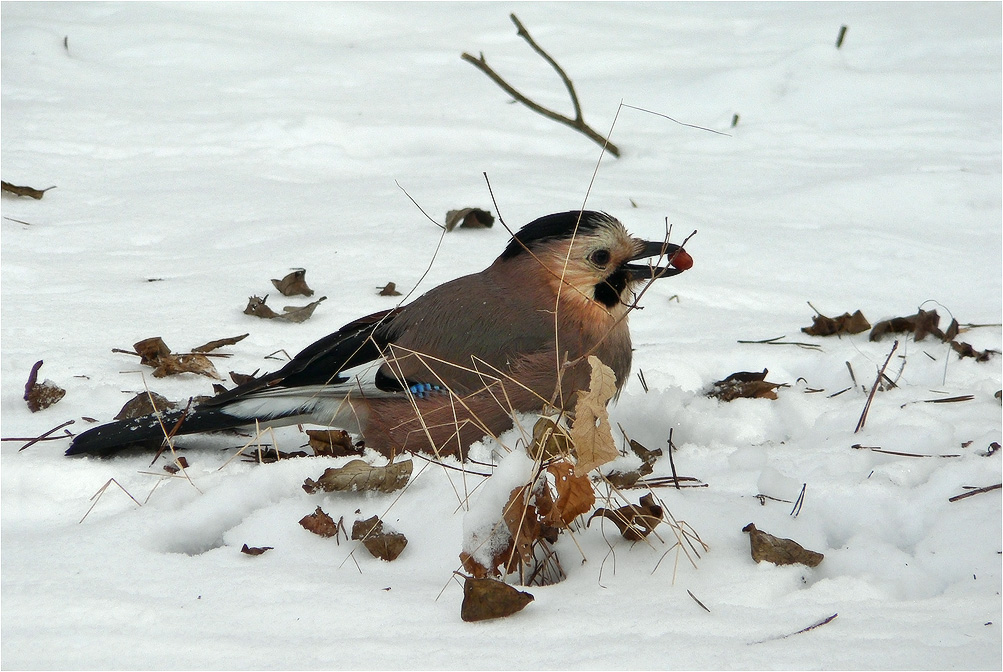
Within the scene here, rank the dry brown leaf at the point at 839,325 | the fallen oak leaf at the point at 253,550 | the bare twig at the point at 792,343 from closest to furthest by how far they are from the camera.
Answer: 1. the fallen oak leaf at the point at 253,550
2. the bare twig at the point at 792,343
3. the dry brown leaf at the point at 839,325

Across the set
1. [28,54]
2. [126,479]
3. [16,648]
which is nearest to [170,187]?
[28,54]

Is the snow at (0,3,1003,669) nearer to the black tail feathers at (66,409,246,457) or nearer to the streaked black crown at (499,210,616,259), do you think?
the black tail feathers at (66,409,246,457)

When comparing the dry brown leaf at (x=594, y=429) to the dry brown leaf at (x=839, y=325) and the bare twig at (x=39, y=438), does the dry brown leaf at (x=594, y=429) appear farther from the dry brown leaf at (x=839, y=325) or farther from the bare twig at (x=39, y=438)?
the dry brown leaf at (x=839, y=325)

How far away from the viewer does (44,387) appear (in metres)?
2.91

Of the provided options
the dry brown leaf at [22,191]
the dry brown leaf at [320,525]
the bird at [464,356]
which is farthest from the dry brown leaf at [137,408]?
the dry brown leaf at [22,191]

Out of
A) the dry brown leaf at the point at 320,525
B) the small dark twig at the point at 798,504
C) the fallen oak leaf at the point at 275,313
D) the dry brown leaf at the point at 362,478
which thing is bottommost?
the fallen oak leaf at the point at 275,313

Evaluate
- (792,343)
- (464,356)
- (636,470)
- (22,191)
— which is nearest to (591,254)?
(464,356)

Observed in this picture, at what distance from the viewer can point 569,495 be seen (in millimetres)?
1887

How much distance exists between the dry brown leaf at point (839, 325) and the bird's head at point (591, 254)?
865 mm

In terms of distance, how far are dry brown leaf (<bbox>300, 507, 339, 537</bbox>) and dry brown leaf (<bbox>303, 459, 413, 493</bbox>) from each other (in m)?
0.14

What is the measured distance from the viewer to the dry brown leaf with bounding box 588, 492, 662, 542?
1945 millimetres

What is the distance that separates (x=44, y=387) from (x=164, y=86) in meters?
4.35

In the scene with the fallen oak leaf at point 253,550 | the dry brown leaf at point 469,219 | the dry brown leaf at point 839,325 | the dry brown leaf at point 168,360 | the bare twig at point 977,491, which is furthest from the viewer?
the dry brown leaf at point 469,219

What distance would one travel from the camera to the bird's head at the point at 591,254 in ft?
9.90
